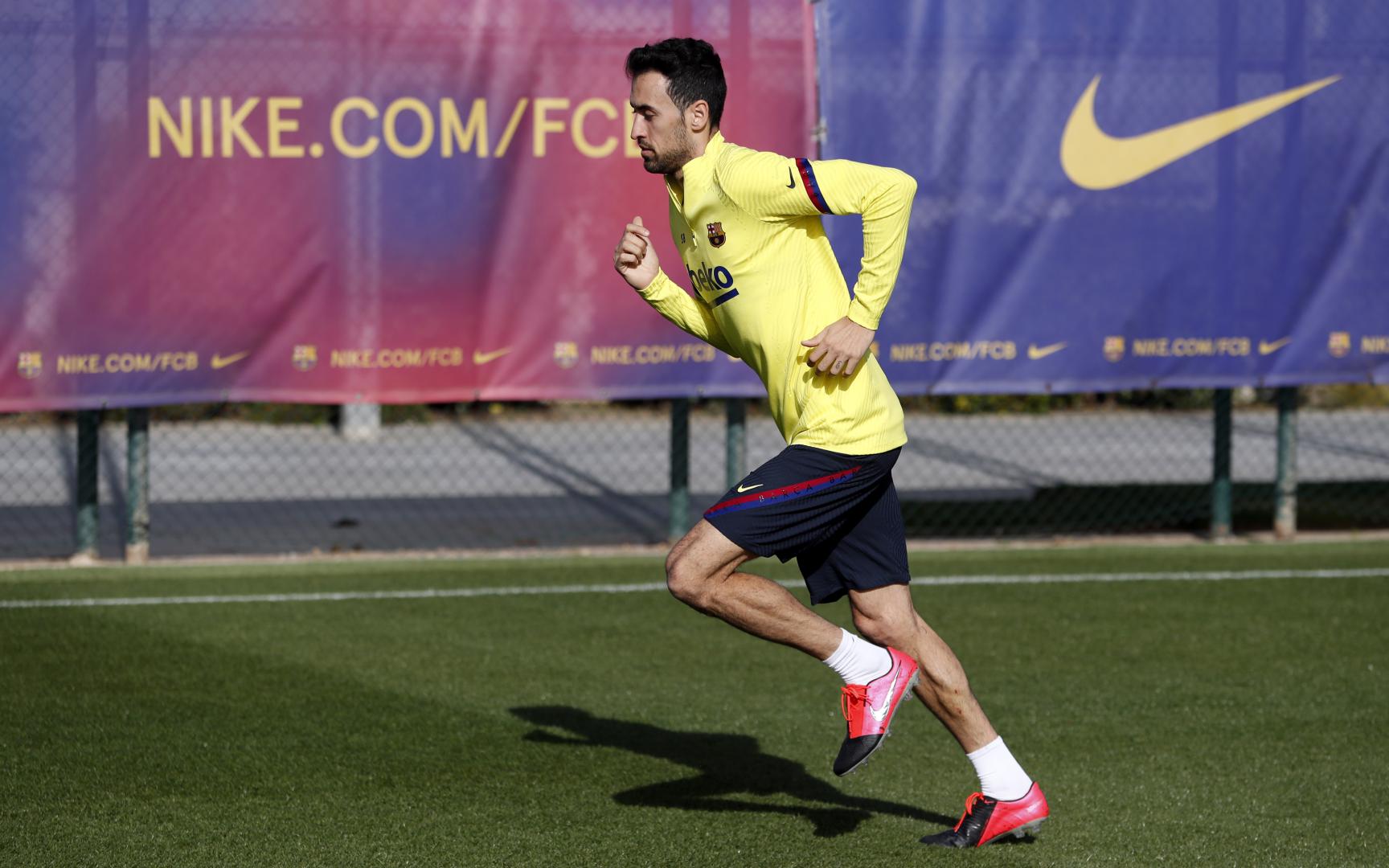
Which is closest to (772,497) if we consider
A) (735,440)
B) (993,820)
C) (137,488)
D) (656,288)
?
(656,288)

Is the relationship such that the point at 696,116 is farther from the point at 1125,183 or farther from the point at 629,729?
the point at 1125,183

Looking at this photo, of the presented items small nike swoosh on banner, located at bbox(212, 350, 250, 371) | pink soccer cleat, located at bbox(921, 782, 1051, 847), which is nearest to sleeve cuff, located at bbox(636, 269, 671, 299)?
pink soccer cleat, located at bbox(921, 782, 1051, 847)

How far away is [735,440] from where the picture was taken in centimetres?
892

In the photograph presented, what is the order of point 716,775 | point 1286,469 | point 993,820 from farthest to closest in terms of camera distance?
point 1286,469
point 716,775
point 993,820

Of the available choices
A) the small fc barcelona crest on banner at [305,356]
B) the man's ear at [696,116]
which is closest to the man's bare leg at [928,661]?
the man's ear at [696,116]

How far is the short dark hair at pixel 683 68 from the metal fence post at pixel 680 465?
15.3ft

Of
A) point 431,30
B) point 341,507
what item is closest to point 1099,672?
point 431,30

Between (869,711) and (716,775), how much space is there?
3.63 ft

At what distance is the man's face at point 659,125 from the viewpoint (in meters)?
4.23

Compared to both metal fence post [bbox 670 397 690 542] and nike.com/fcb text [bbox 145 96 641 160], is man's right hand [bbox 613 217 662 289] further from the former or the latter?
metal fence post [bbox 670 397 690 542]

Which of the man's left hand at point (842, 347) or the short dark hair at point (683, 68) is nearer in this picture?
the man's left hand at point (842, 347)

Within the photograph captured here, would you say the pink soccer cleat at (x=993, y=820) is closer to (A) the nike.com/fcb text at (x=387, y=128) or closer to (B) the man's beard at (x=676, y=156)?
(B) the man's beard at (x=676, y=156)

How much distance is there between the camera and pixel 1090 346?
8.98 m

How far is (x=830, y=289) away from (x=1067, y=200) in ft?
16.4
